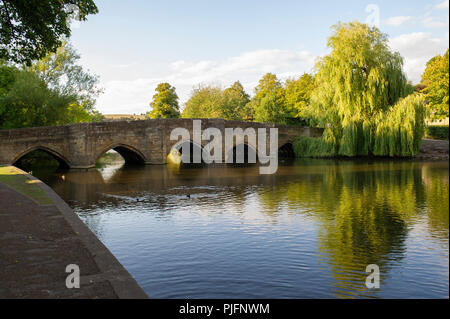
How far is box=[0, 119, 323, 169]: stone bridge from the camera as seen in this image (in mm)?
23672

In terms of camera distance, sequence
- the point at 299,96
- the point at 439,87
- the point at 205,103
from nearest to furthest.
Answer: the point at 439,87, the point at 299,96, the point at 205,103

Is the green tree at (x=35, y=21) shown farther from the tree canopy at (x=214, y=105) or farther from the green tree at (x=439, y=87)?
the tree canopy at (x=214, y=105)

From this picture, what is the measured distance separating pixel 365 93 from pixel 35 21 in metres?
23.3

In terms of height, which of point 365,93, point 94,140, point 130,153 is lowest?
point 130,153

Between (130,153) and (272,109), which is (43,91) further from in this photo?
(272,109)

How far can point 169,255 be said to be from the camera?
7.25m

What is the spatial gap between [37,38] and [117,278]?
10128mm

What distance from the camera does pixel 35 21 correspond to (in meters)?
11.1

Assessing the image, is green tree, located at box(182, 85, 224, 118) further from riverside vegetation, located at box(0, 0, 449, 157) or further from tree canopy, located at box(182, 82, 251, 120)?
riverside vegetation, located at box(0, 0, 449, 157)

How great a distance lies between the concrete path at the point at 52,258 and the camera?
158 inches

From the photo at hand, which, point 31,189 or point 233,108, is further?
point 233,108

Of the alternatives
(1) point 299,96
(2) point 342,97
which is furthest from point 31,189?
(1) point 299,96
